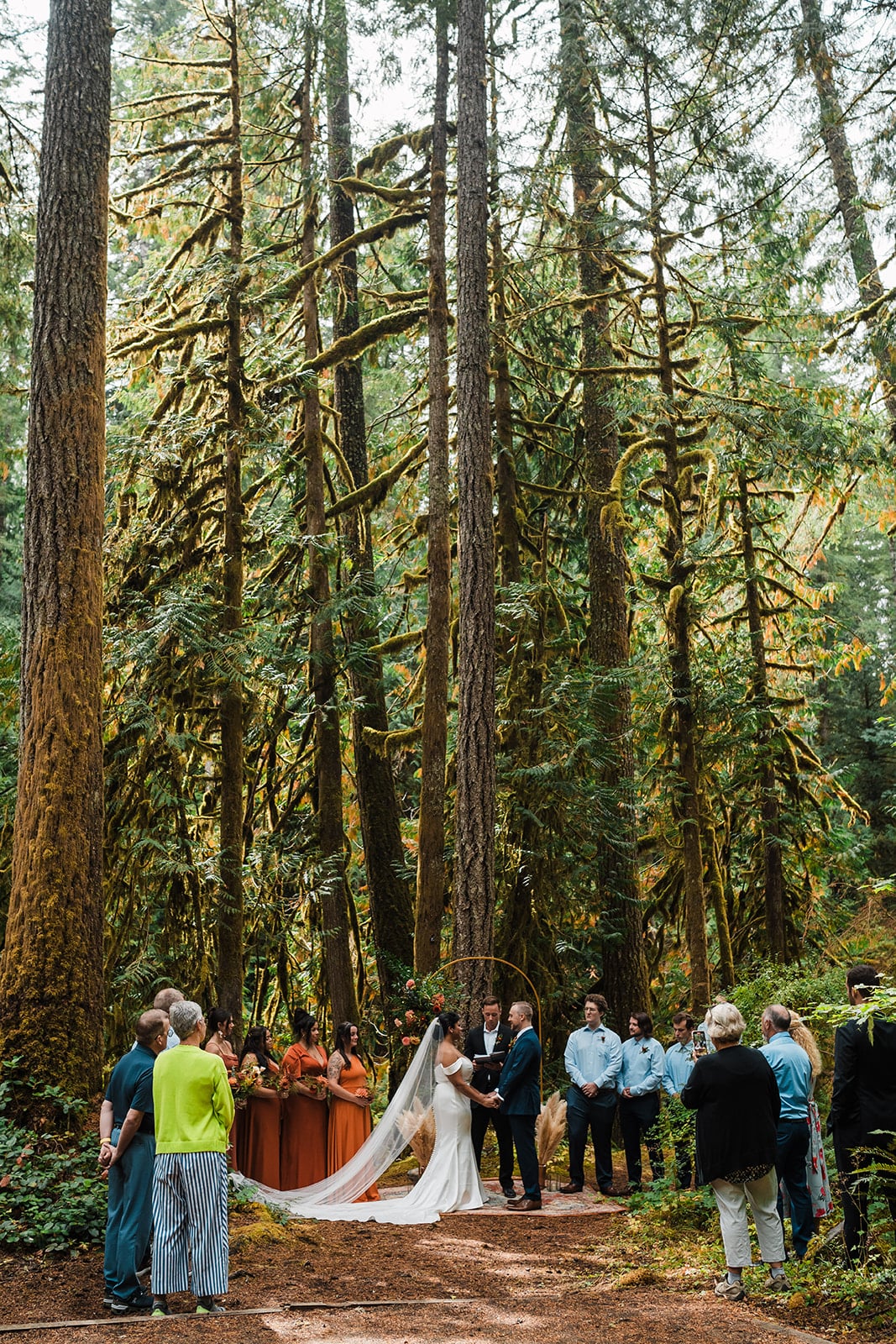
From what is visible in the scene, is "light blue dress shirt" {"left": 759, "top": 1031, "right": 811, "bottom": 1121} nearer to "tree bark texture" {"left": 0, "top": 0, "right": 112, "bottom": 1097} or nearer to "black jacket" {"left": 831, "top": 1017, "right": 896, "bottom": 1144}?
"black jacket" {"left": 831, "top": 1017, "right": 896, "bottom": 1144}

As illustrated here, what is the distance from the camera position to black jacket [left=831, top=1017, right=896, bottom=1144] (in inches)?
246

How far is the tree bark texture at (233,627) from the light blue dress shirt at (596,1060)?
309cm

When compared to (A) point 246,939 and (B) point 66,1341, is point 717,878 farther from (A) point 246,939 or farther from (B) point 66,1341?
(B) point 66,1341

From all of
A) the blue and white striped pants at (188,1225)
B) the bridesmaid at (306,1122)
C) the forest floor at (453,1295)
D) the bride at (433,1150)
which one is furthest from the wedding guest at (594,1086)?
the blue and white striped pants at (188,1225)

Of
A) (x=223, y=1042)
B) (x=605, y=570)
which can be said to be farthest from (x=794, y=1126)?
(x=605, y=570)

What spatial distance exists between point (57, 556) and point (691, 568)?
6.77m

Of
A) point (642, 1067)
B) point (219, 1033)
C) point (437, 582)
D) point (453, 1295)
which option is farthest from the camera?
point (437, 582)

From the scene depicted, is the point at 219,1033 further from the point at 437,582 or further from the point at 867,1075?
the point at 437,582

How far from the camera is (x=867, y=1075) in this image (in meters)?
6.32

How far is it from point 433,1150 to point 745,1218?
12.6 ft

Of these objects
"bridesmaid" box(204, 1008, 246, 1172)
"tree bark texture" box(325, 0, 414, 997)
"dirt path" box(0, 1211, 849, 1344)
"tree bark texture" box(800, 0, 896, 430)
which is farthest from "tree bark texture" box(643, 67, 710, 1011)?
"bridesmaid" box(204, 1008, 246, 1172)

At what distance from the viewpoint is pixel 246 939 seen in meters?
12.4

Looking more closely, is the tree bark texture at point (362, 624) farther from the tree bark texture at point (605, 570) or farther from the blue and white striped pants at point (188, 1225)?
the blue and white striped pants at point (188, 1225)

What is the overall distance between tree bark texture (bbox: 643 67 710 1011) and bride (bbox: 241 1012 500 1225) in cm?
296
